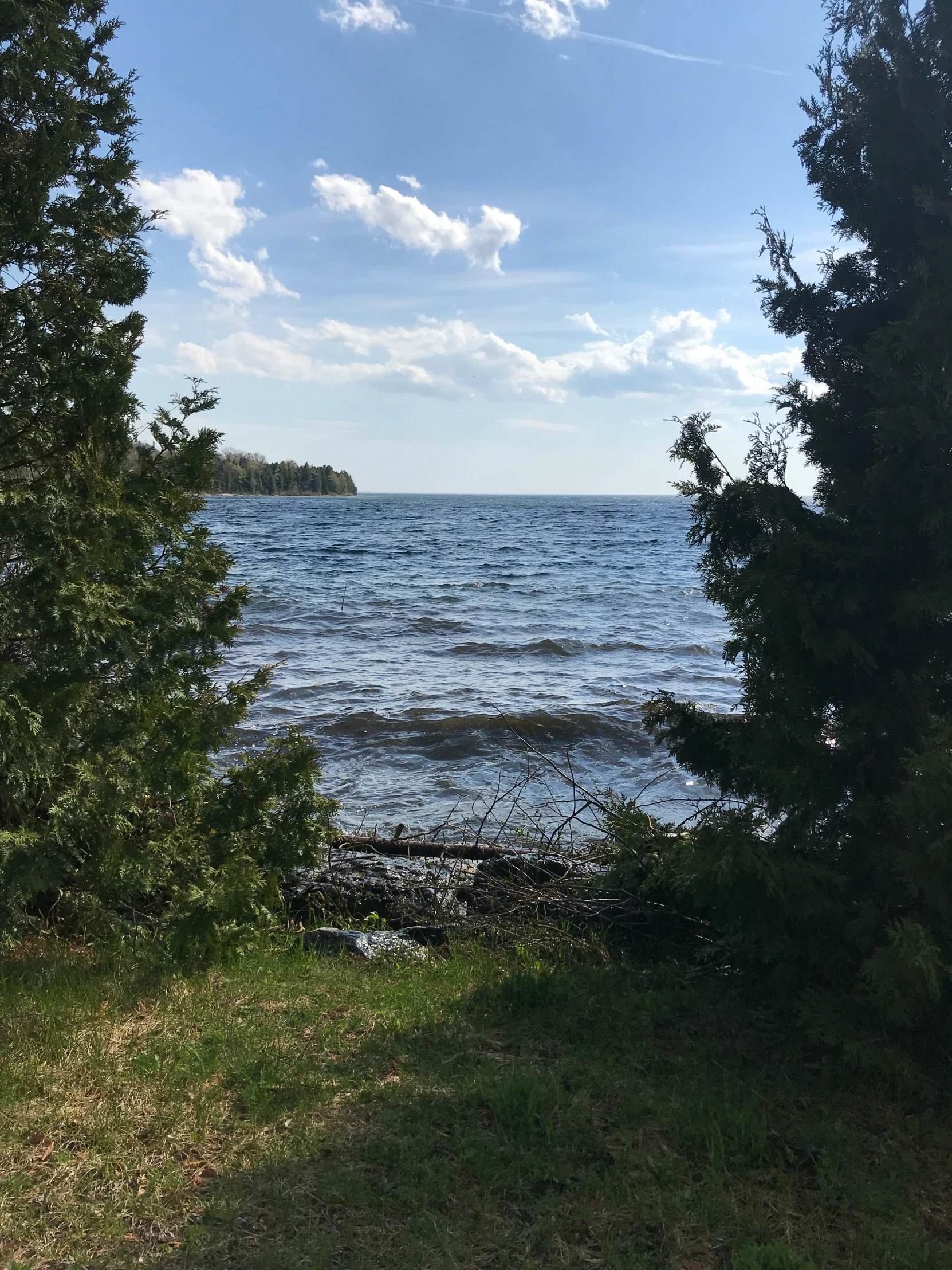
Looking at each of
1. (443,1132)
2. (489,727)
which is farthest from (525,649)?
(443,1132)

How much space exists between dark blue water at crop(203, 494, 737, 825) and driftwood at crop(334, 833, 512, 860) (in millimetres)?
1378

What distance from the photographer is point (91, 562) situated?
4.30 meters

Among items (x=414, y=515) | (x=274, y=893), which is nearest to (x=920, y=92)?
(x=274, y=893)

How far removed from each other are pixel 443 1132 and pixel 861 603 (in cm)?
263

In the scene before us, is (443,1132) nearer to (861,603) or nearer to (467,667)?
(861,603)

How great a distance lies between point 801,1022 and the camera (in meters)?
3.75

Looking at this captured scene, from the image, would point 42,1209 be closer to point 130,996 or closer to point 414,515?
point 130,996

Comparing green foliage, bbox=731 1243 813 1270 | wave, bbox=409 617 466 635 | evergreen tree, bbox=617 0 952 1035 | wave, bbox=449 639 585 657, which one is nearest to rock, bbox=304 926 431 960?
evergreen tree, bbox=617 0 952 1035

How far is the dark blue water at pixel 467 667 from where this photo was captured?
10859 mm

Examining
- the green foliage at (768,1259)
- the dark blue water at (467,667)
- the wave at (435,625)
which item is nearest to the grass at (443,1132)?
the green foliage at (768,1259)

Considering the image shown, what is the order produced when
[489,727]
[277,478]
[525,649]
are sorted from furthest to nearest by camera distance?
1. [277,478]
2. [525,649]
3. [489,727]

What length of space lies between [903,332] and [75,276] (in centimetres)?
386

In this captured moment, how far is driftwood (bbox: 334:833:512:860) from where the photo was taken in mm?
7047

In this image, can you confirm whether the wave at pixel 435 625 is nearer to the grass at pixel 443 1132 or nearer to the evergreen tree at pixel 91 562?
the evergreen tree at pixel 91 562
